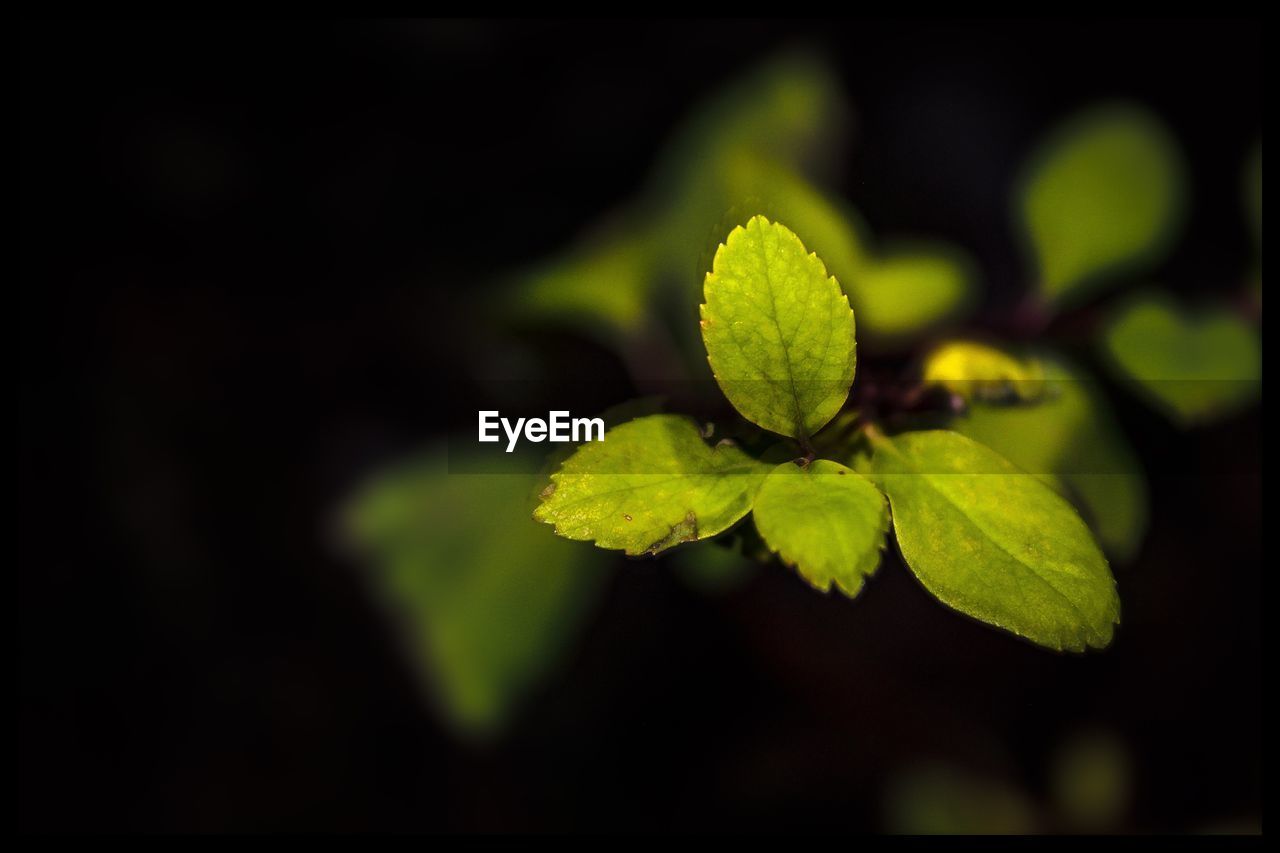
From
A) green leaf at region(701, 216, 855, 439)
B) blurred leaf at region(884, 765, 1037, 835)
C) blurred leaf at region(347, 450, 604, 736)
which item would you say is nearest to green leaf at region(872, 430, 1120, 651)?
green leaf at region(701, 216, 855, 439)

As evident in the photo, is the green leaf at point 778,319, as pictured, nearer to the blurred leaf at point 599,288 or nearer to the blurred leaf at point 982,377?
the blurred leaf at point 982,377

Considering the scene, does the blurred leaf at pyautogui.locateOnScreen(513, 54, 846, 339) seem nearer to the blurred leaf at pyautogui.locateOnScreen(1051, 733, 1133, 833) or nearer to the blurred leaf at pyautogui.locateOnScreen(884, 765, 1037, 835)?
the blurred leaf at pyautogui.locateOnScreen(884, 765, 1037, 835)

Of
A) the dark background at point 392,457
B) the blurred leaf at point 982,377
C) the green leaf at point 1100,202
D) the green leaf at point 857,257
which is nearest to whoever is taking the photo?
the blurred leaf at point 982,377

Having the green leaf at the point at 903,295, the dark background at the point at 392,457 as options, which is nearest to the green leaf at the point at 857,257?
the green leaf at the point at 903,295

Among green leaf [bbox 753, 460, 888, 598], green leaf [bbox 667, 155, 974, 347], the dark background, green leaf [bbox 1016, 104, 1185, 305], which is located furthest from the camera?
the dark background

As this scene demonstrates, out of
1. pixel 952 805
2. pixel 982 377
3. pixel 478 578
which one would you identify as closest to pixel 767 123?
pixel 982 377

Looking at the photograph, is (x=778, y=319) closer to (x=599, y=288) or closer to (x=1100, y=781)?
(x=599, y=288)
